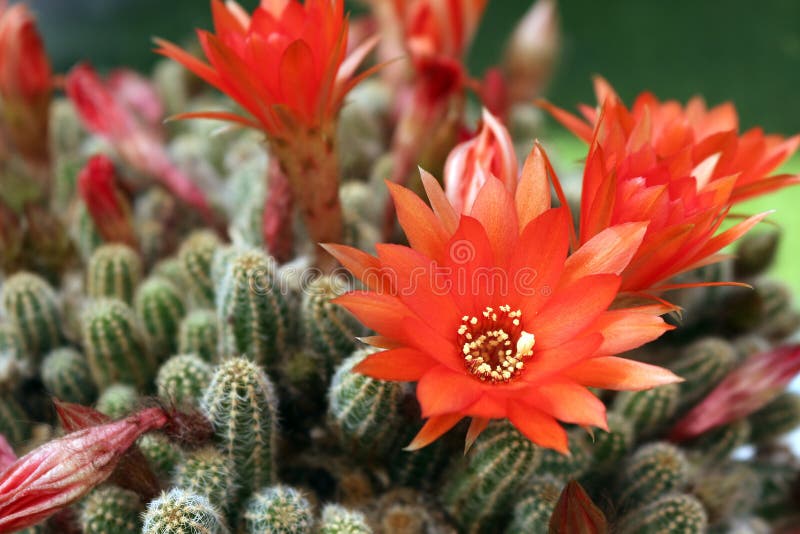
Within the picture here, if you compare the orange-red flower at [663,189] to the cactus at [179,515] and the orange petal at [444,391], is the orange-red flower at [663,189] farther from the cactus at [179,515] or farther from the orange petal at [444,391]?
the cactus at [179,515]

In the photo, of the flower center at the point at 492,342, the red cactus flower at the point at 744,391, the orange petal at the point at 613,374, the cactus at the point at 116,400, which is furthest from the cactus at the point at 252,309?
the red cactus flower at the point at 744,391

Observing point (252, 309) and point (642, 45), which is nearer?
point (252, 309)

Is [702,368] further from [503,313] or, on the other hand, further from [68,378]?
[68,378]

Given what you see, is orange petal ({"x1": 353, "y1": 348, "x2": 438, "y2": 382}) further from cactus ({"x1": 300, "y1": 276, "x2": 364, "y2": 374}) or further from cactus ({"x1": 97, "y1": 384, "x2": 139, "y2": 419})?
cactus ({"x1": 97, "y1": 384, "x2": 139, "y2": 419})

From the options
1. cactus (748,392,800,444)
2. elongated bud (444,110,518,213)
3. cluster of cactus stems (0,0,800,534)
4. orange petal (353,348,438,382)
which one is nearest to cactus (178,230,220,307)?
cluster of cactus stems (0,0,800,534)

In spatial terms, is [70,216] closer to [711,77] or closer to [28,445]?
[28,445]

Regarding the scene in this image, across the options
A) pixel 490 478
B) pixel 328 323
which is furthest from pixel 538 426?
pixel 328 323
